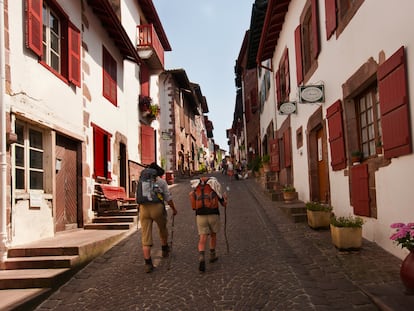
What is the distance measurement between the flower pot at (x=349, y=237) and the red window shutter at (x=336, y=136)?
1.70 metres

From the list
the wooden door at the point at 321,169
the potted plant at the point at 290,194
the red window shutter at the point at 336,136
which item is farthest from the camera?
the potted plant at the point at 290,194

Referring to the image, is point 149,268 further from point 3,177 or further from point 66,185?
point 66,185

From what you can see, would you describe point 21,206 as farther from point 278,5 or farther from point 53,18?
point 278,5

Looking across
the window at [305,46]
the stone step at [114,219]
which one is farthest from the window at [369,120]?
the stone step at [114,219]

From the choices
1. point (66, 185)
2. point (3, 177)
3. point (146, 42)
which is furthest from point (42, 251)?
point (146, 42)

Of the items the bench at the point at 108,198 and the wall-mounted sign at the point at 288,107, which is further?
the wall-mounted sign at the point at 288,107

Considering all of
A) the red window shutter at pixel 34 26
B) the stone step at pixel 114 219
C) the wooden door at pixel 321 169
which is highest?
the red window shutter at pixel 34 26

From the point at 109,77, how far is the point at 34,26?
4750 mm

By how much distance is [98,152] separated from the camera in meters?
10.8

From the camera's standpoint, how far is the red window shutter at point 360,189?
6.48 metres

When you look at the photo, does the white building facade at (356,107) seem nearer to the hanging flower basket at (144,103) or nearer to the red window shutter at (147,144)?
→ the hanging flower basket at (144,103)

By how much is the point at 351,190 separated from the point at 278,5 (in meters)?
6.89

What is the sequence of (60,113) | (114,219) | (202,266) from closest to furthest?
(202,266)
(60,113)
(114,219)

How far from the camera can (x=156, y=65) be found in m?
17.4
